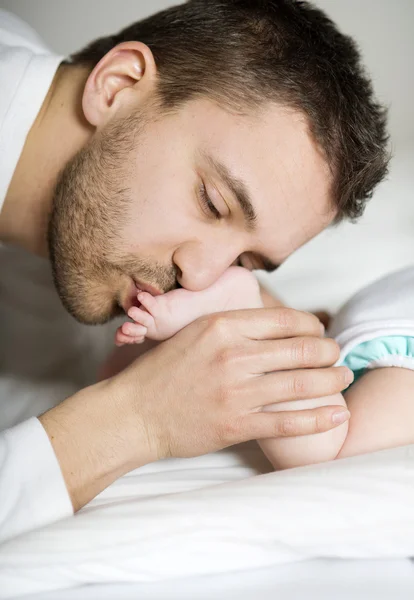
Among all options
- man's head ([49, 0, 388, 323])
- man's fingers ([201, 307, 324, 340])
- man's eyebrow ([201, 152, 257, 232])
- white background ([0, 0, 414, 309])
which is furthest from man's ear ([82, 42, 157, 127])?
white background ([0, 0, 414, 309])

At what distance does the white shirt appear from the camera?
84 centimetres

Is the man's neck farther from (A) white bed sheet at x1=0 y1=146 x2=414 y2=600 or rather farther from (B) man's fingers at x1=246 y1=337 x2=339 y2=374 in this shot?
(A) white bed sheet at x1=0 y1=146 x2=414 y2=600

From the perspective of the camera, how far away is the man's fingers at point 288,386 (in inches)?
37.5

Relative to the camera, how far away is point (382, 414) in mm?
965

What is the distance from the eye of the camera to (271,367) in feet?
3.17

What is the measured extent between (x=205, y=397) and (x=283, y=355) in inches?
5.1

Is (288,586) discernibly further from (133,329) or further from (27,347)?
(27,347)

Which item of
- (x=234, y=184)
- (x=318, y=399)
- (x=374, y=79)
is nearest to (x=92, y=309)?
(x=234, y=184)

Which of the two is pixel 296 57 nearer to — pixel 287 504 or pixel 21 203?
pixel 21 203

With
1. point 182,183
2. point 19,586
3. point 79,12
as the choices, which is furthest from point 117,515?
point 79,12

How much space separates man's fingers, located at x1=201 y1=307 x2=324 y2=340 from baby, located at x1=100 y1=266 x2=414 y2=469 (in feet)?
0.25

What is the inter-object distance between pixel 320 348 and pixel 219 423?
187 millimetres

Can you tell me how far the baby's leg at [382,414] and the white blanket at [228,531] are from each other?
4.3 inches

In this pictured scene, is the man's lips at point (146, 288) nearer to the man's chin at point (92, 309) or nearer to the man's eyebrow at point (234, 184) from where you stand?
the man's chin at point (92, 309)
